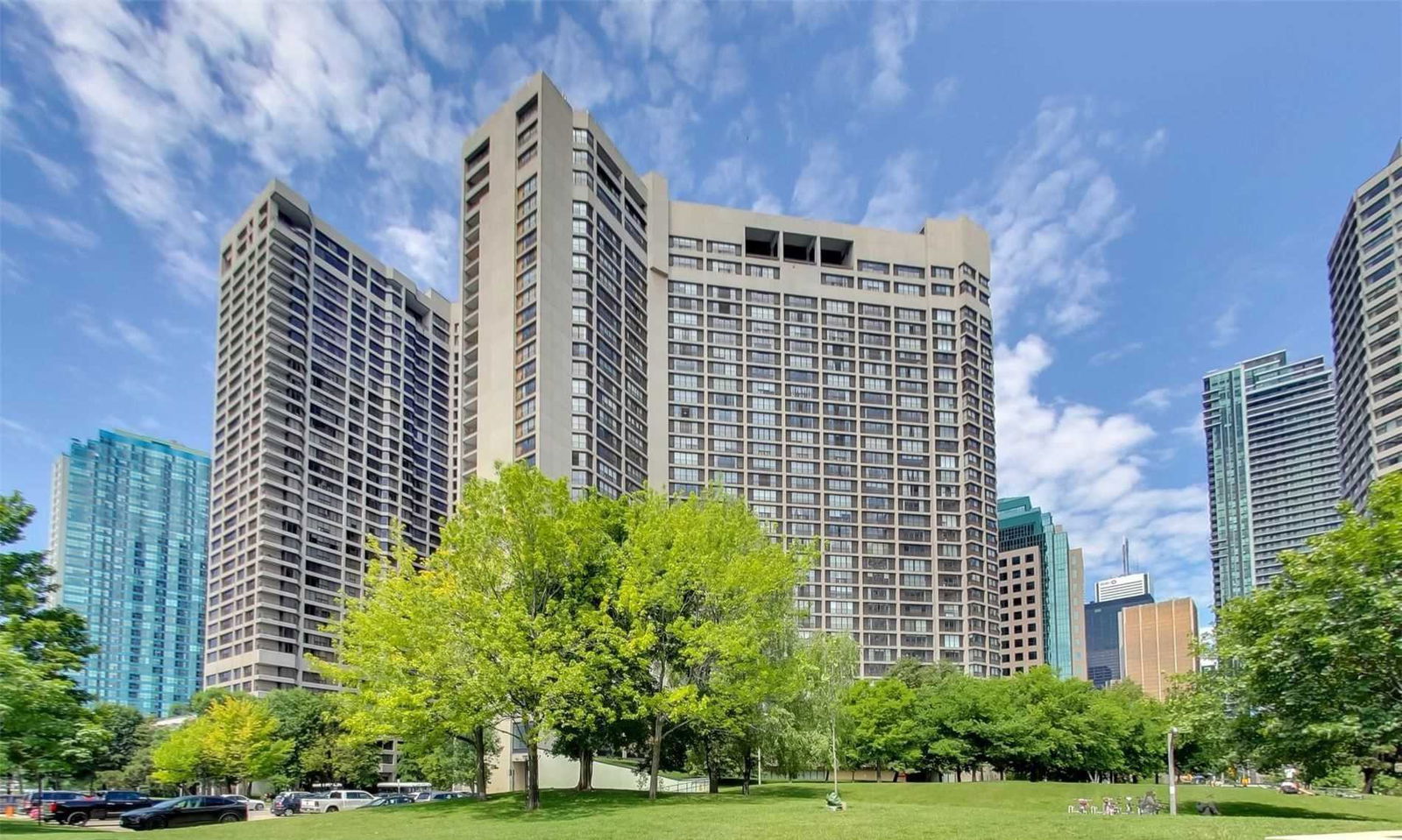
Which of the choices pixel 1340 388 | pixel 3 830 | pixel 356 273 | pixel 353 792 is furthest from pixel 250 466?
pixel 1340 388

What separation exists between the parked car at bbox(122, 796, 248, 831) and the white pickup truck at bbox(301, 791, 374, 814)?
17.1 m

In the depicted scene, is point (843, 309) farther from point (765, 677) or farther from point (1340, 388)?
point (765, 677)

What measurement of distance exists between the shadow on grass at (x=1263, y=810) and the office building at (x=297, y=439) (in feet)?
343

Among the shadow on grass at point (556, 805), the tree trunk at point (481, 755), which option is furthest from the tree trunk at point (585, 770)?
the tree trunk at point (481, 755)

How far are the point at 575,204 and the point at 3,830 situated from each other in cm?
8931

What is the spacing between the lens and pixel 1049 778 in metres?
85.7

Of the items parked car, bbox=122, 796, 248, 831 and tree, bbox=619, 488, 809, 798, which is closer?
tree, bbox=619, 488, 809, 798

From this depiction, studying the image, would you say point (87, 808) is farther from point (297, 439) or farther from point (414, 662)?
point (297, 439)

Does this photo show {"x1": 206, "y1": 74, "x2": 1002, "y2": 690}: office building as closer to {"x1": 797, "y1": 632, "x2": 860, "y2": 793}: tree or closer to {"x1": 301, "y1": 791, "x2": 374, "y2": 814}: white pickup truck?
{"x1": 301, "y1": 791, "x2": 374, "y2": 814}: white pickup truck

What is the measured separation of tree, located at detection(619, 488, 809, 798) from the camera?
128ft

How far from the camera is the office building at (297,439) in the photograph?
126500mm

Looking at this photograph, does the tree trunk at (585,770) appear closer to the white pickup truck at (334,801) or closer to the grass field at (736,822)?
the grass field at (736,822)

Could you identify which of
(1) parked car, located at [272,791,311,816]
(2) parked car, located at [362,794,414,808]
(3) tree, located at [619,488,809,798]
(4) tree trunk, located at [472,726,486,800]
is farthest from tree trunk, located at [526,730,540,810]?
(1) parked car, located at [272,791,311,816]

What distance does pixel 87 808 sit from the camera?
47.6 meters
